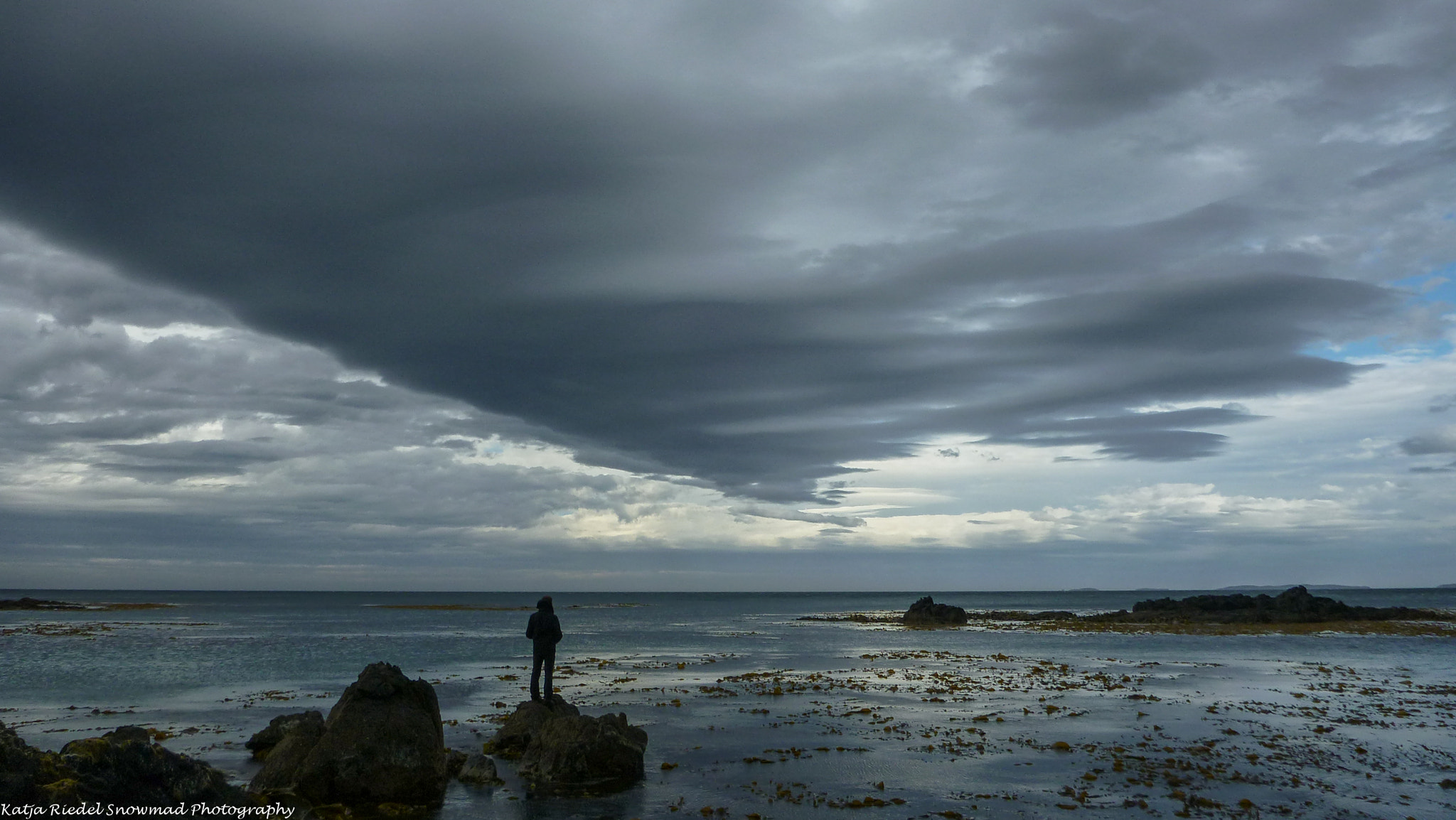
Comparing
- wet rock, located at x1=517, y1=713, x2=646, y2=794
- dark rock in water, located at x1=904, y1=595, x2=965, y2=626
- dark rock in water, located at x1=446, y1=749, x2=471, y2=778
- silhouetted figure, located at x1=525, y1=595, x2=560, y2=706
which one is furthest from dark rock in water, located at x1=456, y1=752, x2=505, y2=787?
dark rock in water, located at x1=904, y1=595, x2=965, y2=626

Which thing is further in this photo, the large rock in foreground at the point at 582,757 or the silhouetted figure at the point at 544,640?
Result: the silhouetted figure at the point at 544,640

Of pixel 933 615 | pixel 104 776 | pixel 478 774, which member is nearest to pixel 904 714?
pixel 478 774

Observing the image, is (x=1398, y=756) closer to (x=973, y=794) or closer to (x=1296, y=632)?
(x=973, y=794)

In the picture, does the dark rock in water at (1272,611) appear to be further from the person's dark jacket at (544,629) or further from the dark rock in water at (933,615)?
the person's dark jacket at (544,629)

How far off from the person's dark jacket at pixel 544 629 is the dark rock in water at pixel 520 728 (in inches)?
68.9

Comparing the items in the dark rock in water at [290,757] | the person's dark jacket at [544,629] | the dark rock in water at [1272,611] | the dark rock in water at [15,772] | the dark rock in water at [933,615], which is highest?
the person's dark jacket at [544,629]

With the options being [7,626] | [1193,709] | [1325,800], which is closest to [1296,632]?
[1193,709]

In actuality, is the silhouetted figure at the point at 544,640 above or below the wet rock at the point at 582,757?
above

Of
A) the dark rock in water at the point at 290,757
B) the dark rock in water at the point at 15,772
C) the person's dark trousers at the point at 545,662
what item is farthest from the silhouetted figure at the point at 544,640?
the dark rock in water at the point at 15,772

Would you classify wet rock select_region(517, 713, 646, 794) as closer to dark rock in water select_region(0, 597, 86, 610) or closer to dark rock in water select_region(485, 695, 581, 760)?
dark rock in water select_region(485, 695, 581, 760)

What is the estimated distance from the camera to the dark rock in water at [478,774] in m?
17.0

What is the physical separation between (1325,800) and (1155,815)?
368 centimetres

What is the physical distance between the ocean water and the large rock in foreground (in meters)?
0.52

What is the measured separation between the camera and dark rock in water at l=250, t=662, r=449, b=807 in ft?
51.1
